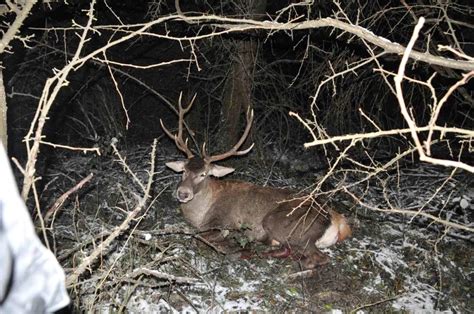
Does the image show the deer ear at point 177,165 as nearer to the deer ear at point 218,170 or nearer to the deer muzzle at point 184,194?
the deer ear at point 218,170

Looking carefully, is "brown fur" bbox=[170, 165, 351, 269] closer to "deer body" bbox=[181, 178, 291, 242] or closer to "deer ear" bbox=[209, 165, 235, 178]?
"deer body" bbox=[181, 178, 291, 242]

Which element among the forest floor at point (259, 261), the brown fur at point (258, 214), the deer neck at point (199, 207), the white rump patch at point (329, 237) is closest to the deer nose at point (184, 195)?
the brown fur at point (258, 214)

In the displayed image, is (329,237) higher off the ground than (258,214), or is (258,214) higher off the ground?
(258,214)

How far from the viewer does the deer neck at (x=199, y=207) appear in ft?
23.7

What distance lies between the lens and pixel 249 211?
7.26 metres

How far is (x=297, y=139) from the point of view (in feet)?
35.0

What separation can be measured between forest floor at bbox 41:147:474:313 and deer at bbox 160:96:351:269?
23 centimetres

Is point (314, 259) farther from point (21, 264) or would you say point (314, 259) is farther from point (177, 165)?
point (21, 264)

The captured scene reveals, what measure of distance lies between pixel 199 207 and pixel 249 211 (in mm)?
683

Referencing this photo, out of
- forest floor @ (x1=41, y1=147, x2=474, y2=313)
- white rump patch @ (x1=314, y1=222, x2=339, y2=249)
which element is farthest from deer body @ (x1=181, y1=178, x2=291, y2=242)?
white rump patch @ (x1=314, y1=222, x2=339, y2=249)

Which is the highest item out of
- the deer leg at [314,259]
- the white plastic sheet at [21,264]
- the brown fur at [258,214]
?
the white plastic sheet at [21,264]

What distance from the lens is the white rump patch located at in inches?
273

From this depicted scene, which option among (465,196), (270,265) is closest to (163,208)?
(270,265)

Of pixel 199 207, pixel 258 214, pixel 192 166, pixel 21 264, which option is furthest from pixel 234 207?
pixel 21 264
